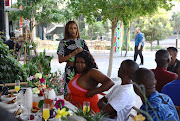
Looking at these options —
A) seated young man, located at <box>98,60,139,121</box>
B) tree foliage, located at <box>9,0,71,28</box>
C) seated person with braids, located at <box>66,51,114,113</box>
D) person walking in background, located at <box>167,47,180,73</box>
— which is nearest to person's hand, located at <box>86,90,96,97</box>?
seated person with braids, located at <box>66,51,114,113</box>

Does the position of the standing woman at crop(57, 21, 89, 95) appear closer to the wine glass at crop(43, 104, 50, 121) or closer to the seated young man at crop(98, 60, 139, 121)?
the seated young man at crop(98, 60, 139, 121)

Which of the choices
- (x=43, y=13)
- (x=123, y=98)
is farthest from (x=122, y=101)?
(x=43, y=13)

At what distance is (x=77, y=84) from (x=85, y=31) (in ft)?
78.3

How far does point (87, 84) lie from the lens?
2.69 metres

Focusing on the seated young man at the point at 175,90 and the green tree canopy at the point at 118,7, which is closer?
the seated young man at the point at 175,90

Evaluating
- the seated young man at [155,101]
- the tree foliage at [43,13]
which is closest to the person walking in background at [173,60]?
the seated young man at [155,101]

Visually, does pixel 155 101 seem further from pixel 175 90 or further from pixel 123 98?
pixel 175 90

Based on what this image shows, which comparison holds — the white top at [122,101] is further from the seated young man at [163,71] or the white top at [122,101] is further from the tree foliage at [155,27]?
the tree foliage at [155,27]

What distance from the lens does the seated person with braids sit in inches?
102

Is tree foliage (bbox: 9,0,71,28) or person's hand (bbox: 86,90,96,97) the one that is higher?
tree foliage (bbox: 9,0,71,28)

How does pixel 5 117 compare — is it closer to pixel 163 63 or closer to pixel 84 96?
pixel 84 96

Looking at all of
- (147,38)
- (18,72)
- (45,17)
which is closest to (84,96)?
(18,72)

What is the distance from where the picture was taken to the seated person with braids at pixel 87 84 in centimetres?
260

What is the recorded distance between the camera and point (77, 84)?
2.67 m
